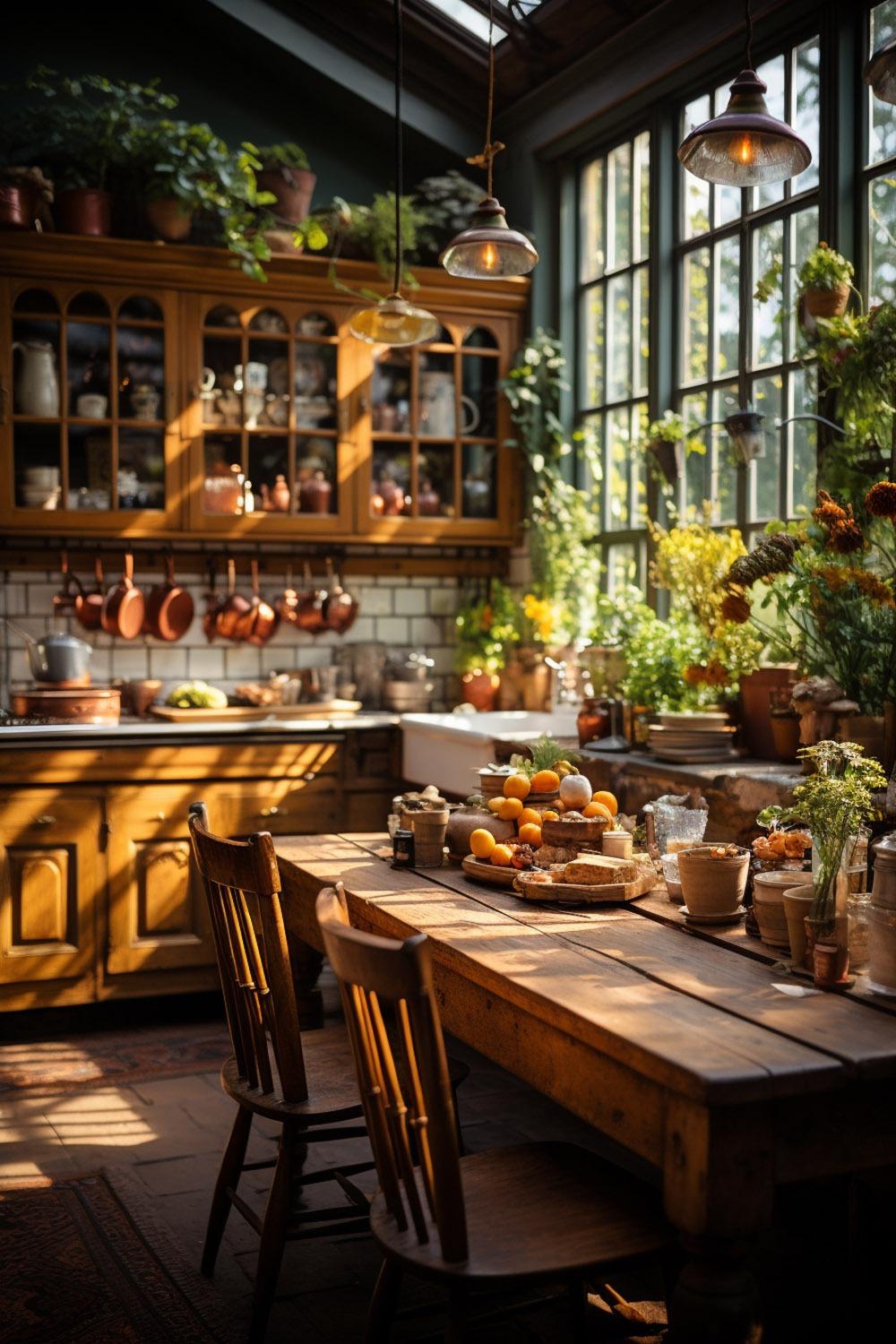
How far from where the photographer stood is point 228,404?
16.8 feet

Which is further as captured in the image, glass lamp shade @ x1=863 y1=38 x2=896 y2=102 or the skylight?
the skylight

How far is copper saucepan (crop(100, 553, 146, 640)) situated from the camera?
5.14 m

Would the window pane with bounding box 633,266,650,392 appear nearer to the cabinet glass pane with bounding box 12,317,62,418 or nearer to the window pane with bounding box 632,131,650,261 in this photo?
the window pane with bounding box 632,131,650,261

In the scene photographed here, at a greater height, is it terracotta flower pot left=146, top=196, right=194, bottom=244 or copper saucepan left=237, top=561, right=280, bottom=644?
terracotta flower pot left=146, top=196, right=194, bottom=244

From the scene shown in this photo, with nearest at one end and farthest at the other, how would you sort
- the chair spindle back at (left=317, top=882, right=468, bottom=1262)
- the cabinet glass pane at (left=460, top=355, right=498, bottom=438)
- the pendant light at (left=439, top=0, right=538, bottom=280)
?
the chair spindle back at (left=317, top=882, right=468, bottom=1262), the pendant light at (left=439, top=0, right=538, bottom=280), the cabinet glass pane at (left=460, top=355, right=498, bottom=438)

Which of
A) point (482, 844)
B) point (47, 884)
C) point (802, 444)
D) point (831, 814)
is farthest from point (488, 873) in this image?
point (47, 884)

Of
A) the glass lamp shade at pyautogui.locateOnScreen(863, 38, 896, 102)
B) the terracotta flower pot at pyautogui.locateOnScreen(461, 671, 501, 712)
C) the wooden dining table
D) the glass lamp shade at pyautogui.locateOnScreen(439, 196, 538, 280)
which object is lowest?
the wooden dining table

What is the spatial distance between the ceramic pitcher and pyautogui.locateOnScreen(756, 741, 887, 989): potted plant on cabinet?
142 inches

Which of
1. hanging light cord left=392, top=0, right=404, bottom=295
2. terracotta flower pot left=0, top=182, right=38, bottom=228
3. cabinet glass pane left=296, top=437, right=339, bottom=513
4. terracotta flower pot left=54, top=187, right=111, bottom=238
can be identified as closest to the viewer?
hanging light cord left=392, top=0, right=404, bottom=295

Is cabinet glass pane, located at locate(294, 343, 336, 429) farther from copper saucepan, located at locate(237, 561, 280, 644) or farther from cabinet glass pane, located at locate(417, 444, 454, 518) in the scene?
copper saucepan, located at locate(237, 561, 280, 644)

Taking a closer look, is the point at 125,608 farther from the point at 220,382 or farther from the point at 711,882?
the point at 711,882

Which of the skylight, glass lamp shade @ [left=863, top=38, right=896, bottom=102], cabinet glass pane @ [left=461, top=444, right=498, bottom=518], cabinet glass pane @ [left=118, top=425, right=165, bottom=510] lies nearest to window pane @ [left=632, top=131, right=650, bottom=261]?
the skylight

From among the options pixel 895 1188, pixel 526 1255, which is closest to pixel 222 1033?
pixel 895 1188

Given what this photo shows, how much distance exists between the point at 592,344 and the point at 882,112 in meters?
1.73
